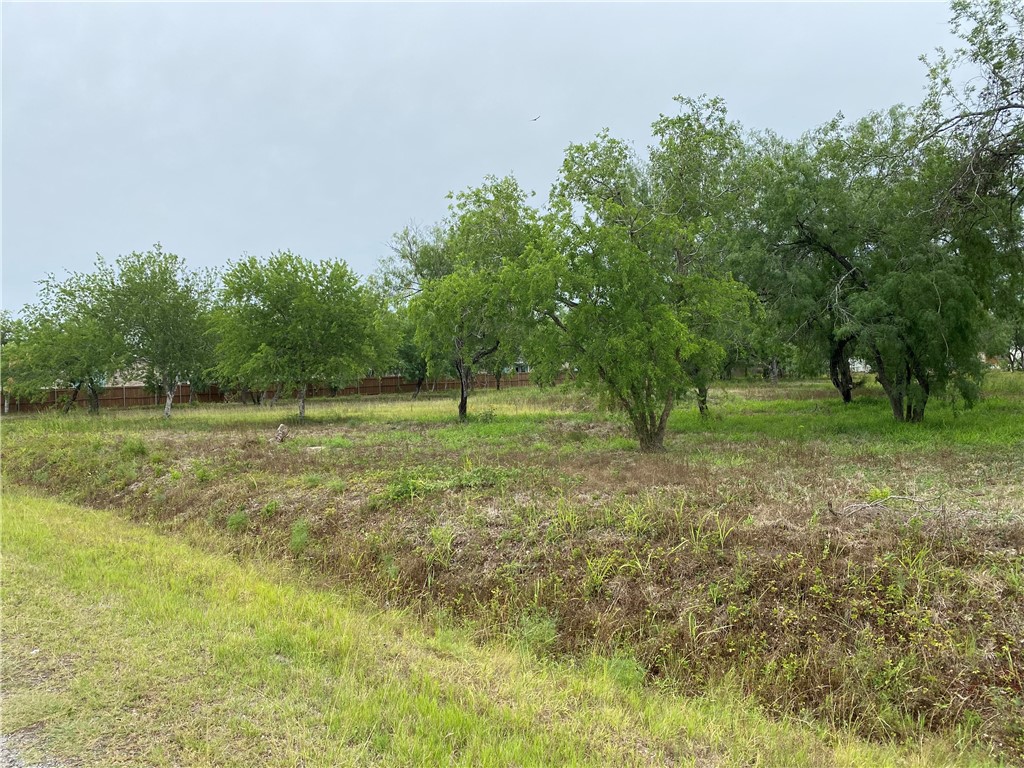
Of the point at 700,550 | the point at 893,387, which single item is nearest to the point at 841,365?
the point at 893,387

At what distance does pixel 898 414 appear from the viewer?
725 inches

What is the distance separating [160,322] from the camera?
94.8 ft

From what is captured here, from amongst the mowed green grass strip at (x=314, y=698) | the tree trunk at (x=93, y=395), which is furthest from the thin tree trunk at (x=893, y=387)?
the tree trunk at (x=93, y=395)

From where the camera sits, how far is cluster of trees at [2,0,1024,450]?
13836 millimetres

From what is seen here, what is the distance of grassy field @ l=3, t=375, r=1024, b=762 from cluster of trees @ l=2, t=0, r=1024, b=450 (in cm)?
349

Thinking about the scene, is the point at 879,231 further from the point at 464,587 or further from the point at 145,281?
the point at 145,281

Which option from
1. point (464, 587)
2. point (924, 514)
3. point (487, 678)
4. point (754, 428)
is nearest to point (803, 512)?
point (924, 514)

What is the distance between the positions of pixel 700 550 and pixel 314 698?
4340 millimetres

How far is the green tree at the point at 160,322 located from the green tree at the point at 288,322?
16.7 ft

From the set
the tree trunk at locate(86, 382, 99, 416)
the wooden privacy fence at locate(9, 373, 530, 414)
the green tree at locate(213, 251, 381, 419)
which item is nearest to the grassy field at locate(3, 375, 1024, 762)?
the green tree at locate(213, 251, 381, 419)

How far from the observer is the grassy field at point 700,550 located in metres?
4.98

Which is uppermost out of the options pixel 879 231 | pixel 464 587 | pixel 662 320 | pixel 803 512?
pixel 879 231

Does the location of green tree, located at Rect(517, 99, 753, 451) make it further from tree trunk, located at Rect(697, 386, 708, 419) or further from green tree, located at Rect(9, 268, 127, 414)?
green tree, located at Rect(9, 268, 127, 414)

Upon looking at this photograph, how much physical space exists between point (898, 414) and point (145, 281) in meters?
33.1
